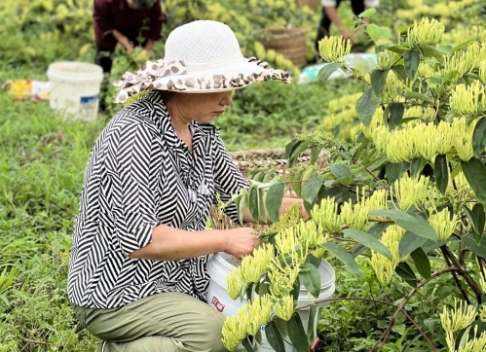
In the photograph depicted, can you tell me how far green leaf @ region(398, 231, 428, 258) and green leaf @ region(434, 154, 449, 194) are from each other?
144 mm

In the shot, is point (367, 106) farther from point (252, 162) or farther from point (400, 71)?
point (252, 162)

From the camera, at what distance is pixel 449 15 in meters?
6.18

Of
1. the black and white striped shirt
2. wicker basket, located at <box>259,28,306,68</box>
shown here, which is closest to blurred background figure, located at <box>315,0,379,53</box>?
wicker basket, located at <box>259,28,306,68</box>

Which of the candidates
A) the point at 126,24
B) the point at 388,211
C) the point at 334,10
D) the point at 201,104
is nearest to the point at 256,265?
the point at 388,211

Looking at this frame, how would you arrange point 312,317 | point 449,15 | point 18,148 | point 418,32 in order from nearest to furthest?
point 312,317, point 418,32, point 18,148, point 449,15

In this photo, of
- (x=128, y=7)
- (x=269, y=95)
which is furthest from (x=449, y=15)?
(x=128, y=7)

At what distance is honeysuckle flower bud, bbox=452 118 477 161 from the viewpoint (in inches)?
71.0

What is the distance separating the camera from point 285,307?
5.77 ft

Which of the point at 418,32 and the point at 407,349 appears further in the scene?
the point at 407,349

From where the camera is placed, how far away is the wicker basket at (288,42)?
680 cm

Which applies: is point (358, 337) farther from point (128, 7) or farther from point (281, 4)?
point (281, 4)

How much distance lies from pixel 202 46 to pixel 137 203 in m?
0.48

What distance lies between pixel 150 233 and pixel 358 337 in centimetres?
83

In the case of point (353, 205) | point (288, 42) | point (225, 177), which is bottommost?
point (288, 42)
